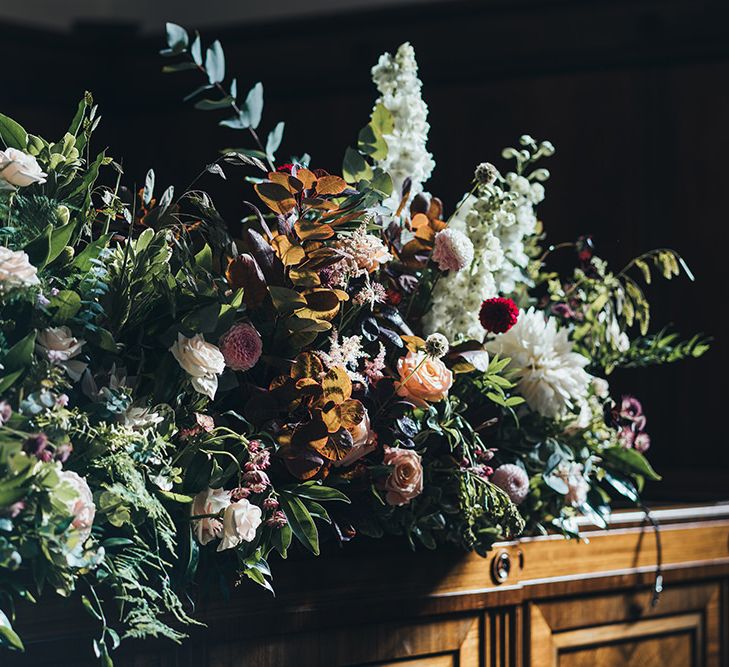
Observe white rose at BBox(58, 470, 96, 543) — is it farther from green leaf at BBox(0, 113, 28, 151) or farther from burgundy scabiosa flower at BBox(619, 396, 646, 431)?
burgundy scabiosa flower at BBox(619, 396, 646, 431)

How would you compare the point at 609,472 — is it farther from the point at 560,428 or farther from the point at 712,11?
the point at 712,11

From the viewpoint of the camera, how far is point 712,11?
2633mm

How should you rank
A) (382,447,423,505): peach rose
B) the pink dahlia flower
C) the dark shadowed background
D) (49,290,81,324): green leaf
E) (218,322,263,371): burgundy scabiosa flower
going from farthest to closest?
the dark shadowed background < the pink dahlia flower < (382,447,423,505): peach rose < (218,322,263,371): burgundy scabiosa flower < (49,290,81,324): green leaf

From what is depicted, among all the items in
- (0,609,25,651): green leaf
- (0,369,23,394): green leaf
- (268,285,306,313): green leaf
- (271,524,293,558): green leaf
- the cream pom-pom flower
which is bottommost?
(0,609,25,651): green leaf

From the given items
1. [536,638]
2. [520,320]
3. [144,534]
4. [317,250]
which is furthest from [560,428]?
[144,534]

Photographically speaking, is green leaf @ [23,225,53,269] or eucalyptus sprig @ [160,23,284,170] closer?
green leaf @ [23,225,53,269]

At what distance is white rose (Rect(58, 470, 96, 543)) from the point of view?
885 millimetres

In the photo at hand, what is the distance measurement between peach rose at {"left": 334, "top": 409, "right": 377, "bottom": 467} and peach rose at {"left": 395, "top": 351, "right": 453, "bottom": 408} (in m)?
0.05

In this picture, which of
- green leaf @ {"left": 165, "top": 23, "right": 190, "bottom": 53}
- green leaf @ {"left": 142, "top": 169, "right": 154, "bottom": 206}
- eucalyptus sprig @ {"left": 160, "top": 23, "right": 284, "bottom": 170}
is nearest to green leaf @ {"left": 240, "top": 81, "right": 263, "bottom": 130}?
eucalyptus sprig @ {"left": 160, "top": 23, "right": 284, "bottom": 170}

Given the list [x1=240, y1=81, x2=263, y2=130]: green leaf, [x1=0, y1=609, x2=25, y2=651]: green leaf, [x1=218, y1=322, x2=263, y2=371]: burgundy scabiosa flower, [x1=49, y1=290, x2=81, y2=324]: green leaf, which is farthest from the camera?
[x1=240, y1=81, x2=263, y2=130]: green leaf

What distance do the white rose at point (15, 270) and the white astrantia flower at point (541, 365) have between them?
652 millimetres

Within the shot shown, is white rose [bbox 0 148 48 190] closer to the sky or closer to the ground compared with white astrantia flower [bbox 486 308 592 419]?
closer to the sky

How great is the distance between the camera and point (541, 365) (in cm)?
141

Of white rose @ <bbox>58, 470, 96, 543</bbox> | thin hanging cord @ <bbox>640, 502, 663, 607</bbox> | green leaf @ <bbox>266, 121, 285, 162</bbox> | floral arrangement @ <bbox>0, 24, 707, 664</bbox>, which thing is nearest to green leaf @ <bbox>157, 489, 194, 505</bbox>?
floral arrangement @ <bbox>0, 24, 707, 664</bbox>
